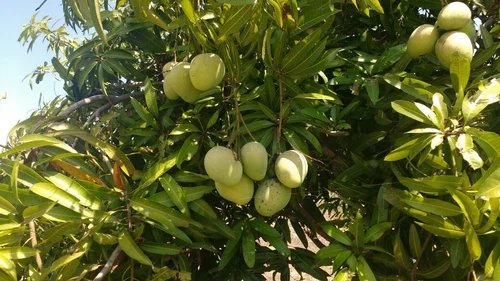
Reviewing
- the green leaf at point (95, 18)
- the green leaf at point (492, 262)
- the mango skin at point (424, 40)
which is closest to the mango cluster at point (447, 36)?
the mango skin at point (424, 40)

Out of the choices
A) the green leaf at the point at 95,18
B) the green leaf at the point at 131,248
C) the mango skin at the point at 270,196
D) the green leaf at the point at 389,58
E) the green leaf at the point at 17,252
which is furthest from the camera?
the green leaf at the point at 389,58

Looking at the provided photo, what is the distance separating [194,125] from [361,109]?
54cm

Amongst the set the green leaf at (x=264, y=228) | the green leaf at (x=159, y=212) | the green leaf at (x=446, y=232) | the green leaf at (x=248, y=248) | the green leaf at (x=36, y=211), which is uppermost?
the green leaf at (x=36, y=211)

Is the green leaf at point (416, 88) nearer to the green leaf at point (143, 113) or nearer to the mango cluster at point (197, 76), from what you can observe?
the mango cluster at point (197, 76)

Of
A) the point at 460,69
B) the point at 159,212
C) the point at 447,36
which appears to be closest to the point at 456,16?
the point at 447,36

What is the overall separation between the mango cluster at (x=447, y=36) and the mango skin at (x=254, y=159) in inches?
20.3

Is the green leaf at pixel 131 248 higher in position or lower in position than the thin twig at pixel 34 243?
lower

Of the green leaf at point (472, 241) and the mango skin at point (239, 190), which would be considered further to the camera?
the mango skin at point (239, 190)

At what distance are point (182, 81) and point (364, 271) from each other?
2.34 feet

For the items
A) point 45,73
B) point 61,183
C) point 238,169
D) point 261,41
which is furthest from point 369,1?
point 45,73

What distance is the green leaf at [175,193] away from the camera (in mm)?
1091

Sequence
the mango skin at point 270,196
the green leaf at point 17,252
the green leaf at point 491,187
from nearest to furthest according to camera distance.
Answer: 1. the green leaf at point 491,187
2. the green leaf at point 17,252
3. the mango skin at point 270,196

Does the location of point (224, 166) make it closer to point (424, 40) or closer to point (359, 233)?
point (359, 233)

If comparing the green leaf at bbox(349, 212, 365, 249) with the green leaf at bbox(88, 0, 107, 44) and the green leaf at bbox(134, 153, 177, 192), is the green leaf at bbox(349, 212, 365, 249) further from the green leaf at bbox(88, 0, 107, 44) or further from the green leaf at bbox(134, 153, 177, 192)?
the green leaf at bbox(88, 0, 107, 44)
